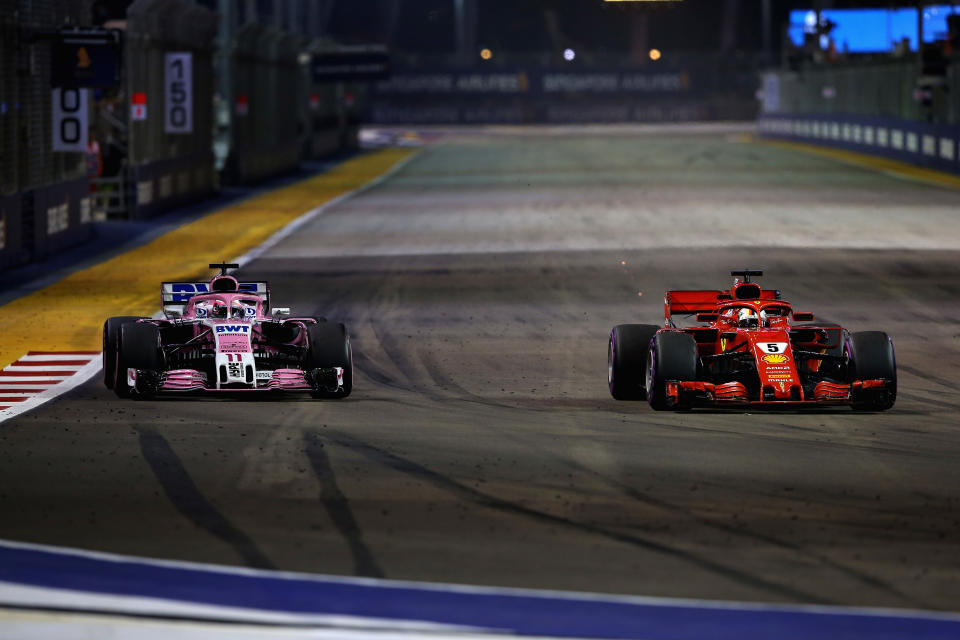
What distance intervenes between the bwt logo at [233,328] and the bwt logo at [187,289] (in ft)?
2.63

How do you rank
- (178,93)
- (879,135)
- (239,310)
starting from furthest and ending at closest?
(879,135), (178,93), (239,310)

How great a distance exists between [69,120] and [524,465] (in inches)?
850

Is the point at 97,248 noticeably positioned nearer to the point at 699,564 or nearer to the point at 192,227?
the point at 192,227

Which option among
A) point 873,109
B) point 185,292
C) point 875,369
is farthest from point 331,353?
point 873,109

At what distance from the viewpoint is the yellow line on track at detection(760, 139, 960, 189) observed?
5075cm

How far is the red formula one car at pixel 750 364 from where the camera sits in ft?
47.0

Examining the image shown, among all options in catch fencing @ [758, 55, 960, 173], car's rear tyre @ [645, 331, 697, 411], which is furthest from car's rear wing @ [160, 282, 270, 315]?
catch fencing @ [758, 55, 960, 173]

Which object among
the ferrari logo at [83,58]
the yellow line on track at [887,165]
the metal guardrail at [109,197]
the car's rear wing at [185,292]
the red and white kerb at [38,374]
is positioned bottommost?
the red and white kerb at [38,374]

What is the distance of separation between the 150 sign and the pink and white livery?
27291mm

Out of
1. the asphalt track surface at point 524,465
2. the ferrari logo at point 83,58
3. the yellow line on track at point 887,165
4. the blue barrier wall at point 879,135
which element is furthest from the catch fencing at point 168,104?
the blue barrier wall at point 879,135

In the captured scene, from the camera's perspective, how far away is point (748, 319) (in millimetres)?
14867

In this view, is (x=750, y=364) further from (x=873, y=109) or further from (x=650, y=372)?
(x=873, y=109)

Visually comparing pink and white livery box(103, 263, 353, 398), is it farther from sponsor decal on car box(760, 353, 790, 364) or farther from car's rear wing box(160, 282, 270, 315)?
sponsor decal on car box(760, 353, 790, 364)

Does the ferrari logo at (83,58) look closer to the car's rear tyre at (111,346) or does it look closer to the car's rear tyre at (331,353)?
the car's rear tyre at (111,346)
